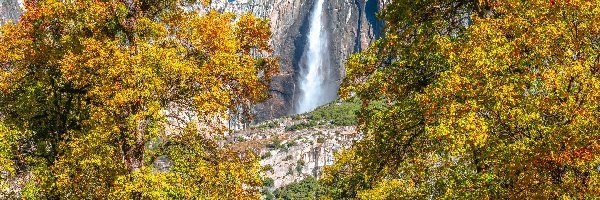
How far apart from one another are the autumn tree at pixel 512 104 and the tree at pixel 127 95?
5804 mm

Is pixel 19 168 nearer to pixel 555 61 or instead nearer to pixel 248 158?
pixel 248 158

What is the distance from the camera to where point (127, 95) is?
16391 millimetres

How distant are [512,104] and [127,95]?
35.7ft

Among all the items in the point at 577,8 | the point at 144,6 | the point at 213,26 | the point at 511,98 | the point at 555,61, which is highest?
the point at 144,6

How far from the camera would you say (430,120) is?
13344mm

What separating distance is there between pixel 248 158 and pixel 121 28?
6.40 m

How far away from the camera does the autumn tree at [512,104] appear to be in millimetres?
10445

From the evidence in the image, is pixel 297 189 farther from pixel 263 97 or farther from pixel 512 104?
pixel 512 104

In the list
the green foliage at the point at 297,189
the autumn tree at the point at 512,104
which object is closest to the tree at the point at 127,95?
the autumn tree at the point at 512,104

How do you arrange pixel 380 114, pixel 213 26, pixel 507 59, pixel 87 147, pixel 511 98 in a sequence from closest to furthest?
pixel 511 98 < pixel 507 59 < pixel 380 114 < pixel 87 147 < pixel 213 26

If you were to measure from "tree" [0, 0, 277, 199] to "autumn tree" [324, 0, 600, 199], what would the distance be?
5.80 m

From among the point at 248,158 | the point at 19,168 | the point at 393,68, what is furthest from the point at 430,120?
the point at 19,168

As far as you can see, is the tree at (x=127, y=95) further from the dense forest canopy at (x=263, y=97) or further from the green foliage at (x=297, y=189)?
the green foliage at (x=297, y=189)

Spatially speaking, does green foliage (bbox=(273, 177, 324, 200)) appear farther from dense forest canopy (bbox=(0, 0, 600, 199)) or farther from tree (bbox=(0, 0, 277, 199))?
dense forest canopy (bbox=(0, 0, 600, 199))
